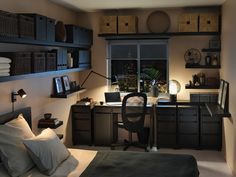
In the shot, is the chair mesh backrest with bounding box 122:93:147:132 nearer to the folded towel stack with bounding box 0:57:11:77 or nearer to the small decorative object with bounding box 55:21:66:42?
the small decorative object with bounding box 55:21:66:42

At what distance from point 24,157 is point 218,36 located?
4079 millimetres

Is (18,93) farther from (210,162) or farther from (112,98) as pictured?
(210,162)

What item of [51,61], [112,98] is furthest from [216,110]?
[51,61]

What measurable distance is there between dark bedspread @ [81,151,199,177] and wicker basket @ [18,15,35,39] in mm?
1552

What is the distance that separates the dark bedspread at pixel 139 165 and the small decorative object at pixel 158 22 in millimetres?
2969

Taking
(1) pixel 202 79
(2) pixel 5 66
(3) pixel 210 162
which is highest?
(2) pixel 5 66

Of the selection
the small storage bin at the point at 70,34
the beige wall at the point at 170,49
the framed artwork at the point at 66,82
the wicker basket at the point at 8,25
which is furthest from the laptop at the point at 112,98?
the wicker basket at the point at 8,25

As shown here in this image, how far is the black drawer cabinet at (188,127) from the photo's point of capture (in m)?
5.70

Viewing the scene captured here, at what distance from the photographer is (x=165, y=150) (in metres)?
5.73

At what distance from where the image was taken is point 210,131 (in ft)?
18.6

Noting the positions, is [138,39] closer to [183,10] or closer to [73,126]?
[183,10]

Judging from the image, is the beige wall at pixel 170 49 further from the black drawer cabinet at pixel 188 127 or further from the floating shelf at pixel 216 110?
the floating shelf at pixel 216 110

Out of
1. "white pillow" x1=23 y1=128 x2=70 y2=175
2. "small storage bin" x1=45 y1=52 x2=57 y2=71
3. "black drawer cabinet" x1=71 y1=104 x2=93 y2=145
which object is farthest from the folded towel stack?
"black drawer cabinet" x1=71 y1=104 x2=93 y2=145

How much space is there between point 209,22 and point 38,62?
3168 mm
